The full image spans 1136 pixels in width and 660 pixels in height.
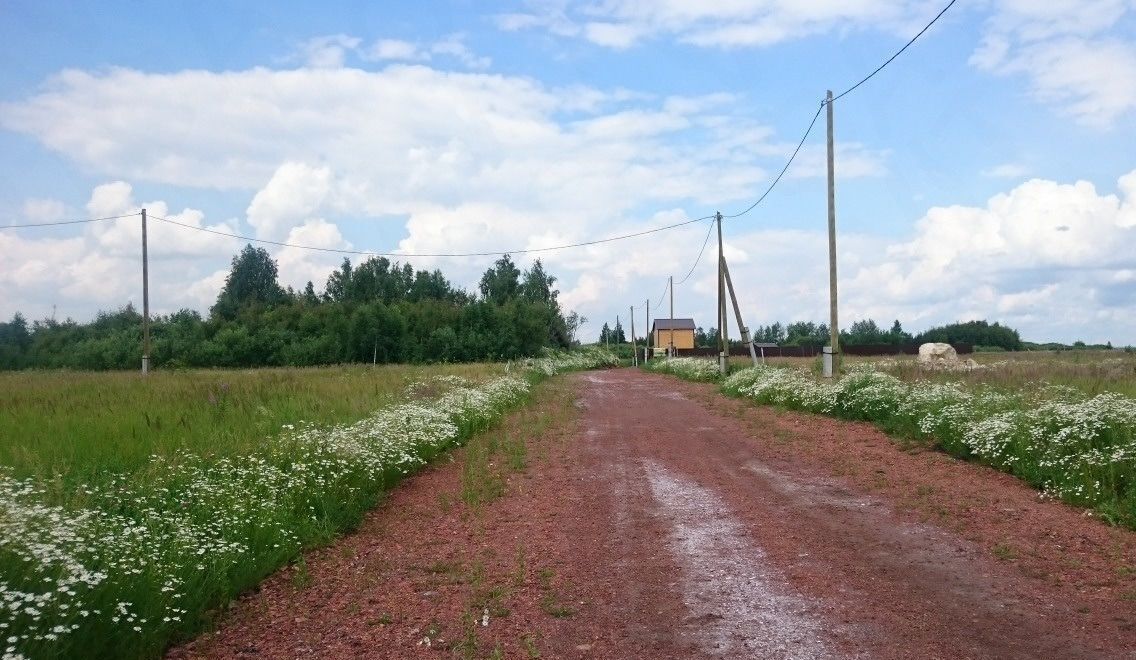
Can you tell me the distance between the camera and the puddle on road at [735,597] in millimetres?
4809

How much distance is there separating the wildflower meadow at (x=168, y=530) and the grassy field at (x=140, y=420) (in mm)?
358

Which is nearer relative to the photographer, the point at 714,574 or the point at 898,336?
the point at 714,574

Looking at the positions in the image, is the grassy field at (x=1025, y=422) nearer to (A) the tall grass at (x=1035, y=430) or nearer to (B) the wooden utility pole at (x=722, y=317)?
(A) the tall grass at (x=1035, y=430)

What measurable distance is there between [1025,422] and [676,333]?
87.9 meters

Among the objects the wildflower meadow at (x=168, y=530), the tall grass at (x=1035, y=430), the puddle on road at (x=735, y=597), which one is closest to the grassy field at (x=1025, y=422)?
the tall grass at (x=1035, y=430)

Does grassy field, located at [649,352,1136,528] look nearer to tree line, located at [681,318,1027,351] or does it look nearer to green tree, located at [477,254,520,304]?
tree line, located at [681,318,1027,351]

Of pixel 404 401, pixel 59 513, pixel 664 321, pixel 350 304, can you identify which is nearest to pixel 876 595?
pixel 59 513

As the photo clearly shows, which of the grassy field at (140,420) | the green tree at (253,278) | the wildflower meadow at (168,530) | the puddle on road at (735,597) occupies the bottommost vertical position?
the puddle on road at (735,597)

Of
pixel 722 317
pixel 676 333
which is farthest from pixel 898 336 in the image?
pixel 722 317

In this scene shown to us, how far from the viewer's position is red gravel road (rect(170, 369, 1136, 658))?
16.2 ft

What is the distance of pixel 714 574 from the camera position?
244 inches

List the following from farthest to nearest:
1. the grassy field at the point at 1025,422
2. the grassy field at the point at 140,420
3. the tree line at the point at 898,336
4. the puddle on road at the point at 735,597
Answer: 1. the tree line at the point at 898,336
2. the grassy field at the point at 1025,422
3. the grassy field at the point at 140,420
4. the puddle on road at the point at 735,597

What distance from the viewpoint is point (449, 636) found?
16.9ft

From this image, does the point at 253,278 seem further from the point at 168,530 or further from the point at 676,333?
the point at 168,530
